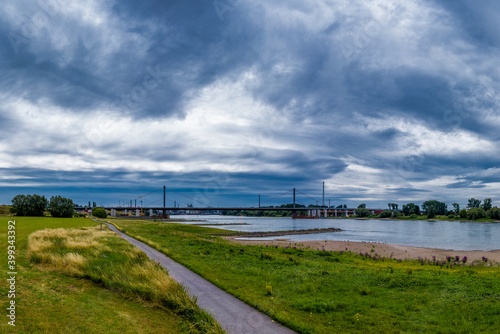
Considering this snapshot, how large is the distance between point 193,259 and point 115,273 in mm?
8989

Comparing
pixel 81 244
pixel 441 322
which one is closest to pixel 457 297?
pixel 441 322

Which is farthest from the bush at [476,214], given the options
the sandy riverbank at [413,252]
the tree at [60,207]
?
the tree at [60,207]

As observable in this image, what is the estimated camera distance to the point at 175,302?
44.5 feet

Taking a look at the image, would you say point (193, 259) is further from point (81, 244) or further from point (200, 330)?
point (200, 330)

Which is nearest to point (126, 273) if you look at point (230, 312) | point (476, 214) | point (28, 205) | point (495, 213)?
point (230, 312)

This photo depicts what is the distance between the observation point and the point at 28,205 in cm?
11181

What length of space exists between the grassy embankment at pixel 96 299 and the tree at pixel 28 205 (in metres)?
111

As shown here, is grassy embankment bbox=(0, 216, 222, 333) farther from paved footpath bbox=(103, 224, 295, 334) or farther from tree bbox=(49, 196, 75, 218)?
tree bbox=(49, 196, 75, 218)

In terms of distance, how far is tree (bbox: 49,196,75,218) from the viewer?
372 feet

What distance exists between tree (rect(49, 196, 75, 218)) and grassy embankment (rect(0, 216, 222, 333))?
107m

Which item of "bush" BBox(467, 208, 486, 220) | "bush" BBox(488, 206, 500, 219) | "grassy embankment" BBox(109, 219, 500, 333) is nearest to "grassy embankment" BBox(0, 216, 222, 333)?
"grassy embankment" BBox(109, 219, 500, 333)

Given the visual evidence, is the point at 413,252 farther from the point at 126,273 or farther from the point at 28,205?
the point at 28,205

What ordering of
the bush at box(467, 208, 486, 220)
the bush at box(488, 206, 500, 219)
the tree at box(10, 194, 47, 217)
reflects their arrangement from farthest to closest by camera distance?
the bush at box(467, 208, 486, 220)
the bush at box(488, 206, 500, 219)
the tree at box(10, 194, 47, 217)

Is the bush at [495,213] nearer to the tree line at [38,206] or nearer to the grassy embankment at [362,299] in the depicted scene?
the grassy embankment at [362,299]
